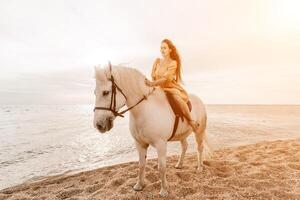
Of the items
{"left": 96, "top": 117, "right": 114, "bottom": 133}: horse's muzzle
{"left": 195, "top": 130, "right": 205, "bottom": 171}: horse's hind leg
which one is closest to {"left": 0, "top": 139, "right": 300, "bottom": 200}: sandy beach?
{"left": 195, "top": 130, "right": 205, "bottom": 171}: horse's hind leg

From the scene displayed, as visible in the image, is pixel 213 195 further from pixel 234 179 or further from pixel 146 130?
pixel 146 130

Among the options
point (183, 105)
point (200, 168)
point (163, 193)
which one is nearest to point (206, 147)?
point (200, 168)

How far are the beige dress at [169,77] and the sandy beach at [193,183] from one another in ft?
6.13

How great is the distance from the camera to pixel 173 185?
15.9 feet

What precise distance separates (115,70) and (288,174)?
15.5 feet

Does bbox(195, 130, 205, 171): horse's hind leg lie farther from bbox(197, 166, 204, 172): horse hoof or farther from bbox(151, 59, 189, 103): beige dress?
bbox(151, 59, 189, 103): beige dress

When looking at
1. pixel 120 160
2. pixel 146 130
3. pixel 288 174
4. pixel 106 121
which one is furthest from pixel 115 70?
pixel 120 160

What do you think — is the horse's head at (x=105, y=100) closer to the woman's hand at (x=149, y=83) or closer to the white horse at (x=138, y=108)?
the white horse at (x=138, y=108)

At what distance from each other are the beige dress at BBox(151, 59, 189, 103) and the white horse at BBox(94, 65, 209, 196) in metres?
0.23

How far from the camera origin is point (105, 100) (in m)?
3.56

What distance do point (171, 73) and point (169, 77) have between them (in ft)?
0.30

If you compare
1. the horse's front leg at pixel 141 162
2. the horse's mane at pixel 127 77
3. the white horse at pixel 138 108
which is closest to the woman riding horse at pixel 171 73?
the white horse at pixel 138 108

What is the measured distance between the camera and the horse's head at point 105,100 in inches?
137

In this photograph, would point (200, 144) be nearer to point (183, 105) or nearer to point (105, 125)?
point (183, 105)
